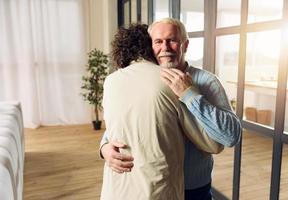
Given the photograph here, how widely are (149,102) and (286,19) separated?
106 centimetres

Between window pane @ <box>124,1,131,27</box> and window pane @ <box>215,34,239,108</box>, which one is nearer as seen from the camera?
window pane @ <box>215,34,239,108</box>

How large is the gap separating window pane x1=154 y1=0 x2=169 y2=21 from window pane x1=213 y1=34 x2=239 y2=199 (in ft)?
3.10

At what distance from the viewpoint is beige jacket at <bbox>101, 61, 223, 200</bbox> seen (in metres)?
0.89

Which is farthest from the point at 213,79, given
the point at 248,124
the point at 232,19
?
the point at 232,19

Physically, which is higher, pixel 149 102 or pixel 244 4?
pixel 244 4

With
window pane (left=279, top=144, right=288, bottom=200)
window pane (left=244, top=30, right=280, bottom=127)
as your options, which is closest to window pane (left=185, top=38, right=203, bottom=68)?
window pane (left=244, top=30, right=280, bottom=127)

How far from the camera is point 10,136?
2133 mm

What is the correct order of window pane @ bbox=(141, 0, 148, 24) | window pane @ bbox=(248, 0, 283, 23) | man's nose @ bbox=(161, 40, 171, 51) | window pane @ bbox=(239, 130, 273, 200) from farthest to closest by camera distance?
window pane @ bbox=(141, 0, 148, 24)
window pane @ bbox=(239, 130, 273, 200)
window pane @ bbox=(248, 0, 283, 23)
man's nose @ bbox=(161, 40, 171, 51)

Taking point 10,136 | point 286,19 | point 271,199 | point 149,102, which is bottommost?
point 271,199

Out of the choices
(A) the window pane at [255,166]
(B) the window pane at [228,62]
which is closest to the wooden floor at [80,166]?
(A) the window pane at [255,166]

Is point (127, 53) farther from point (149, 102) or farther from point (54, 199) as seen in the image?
point (54, 199)

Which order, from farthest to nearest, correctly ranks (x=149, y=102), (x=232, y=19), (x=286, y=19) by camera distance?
(x=232, y=19) → (x=286, y=19) → (x=149, y=102)

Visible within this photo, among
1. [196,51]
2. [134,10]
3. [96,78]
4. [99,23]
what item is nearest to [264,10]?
[196,51]

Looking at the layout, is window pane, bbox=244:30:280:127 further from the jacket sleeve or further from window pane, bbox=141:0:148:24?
window pane, bbox=141:0:148:24
